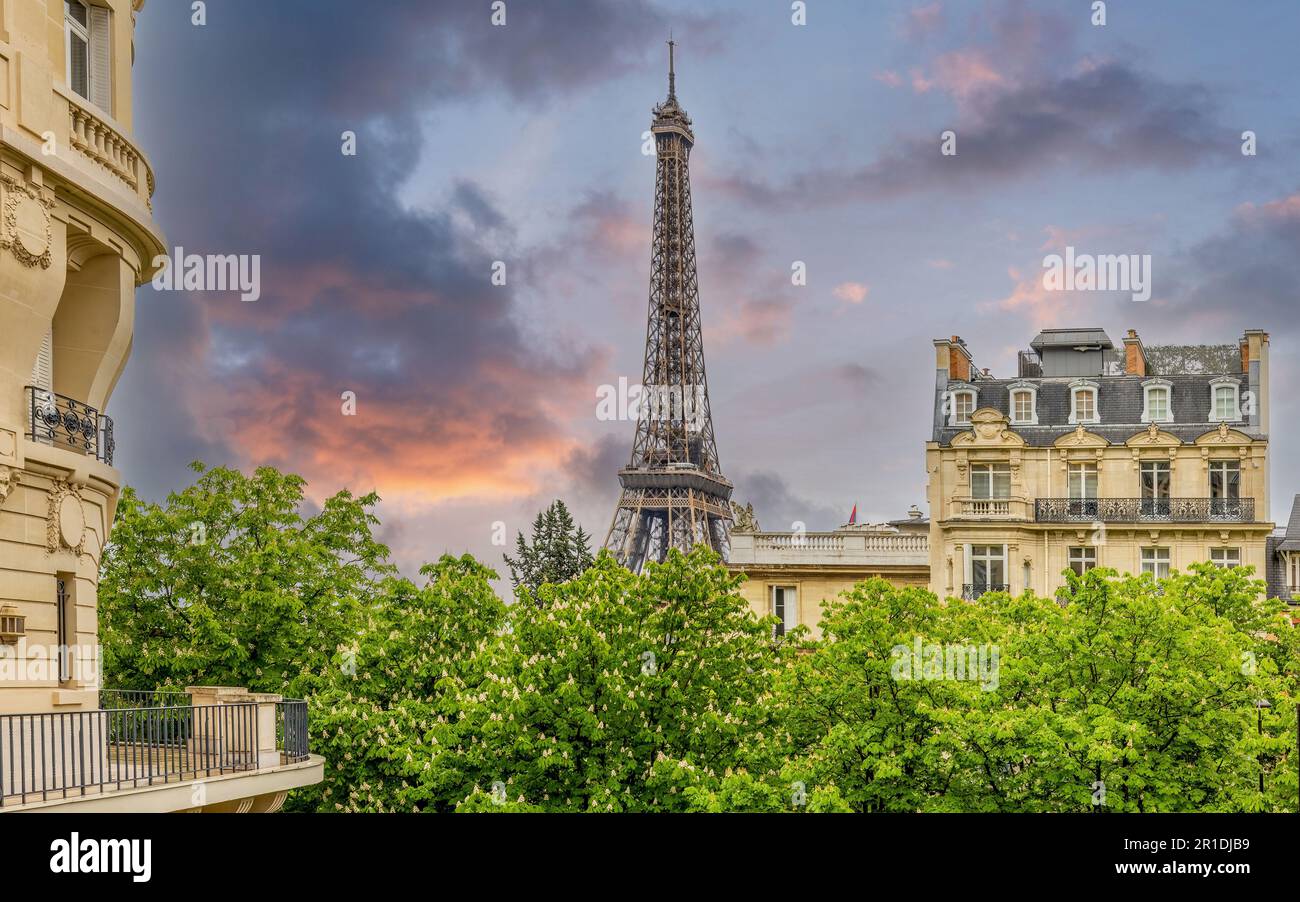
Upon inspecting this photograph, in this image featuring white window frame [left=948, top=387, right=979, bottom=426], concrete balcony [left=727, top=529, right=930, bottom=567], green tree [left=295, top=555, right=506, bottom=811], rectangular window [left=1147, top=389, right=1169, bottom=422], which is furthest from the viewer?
white window frame [left=948, top=387, right=979, bottom=426]

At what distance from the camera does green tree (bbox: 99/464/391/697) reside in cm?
3934

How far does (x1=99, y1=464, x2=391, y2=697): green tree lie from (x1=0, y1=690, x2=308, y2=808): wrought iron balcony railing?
14.2 metres

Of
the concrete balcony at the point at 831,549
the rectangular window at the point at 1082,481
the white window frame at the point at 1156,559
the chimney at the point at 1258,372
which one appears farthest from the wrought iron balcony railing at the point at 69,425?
the chimney at the point at 1258,372

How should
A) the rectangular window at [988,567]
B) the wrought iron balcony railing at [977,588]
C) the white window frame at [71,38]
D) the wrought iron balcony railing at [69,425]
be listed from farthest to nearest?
the rectangular window at [988,567] < the wrought iron balcony railing at [977,588] < the white window frame at [71,38] < the wrought iron balcony railing at [69,425]

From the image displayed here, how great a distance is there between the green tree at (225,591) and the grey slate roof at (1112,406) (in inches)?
1142

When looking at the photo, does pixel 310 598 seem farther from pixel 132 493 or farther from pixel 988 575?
pixel 988 575

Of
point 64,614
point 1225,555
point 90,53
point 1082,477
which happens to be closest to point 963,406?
point 1082,477

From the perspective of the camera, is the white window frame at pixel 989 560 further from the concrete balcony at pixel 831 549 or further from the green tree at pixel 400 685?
the green tree at pixel 400 685

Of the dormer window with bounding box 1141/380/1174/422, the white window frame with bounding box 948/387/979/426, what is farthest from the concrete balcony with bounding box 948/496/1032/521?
the dormer window with bounding box 1141/380/1174/422

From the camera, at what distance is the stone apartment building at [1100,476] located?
58.1 m

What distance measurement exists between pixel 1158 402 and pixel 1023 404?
5438mm

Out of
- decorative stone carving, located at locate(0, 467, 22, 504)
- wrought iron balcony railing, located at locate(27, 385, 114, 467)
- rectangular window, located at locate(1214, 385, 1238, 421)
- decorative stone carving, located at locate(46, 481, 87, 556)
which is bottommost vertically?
decorative stone carving, located at locate(46, 481, 87, 556)

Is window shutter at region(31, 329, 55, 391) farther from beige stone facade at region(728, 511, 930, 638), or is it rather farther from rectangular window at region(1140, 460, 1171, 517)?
rectangular window at region(1140, 460, 1171, 517)

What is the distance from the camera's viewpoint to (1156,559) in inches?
2298
